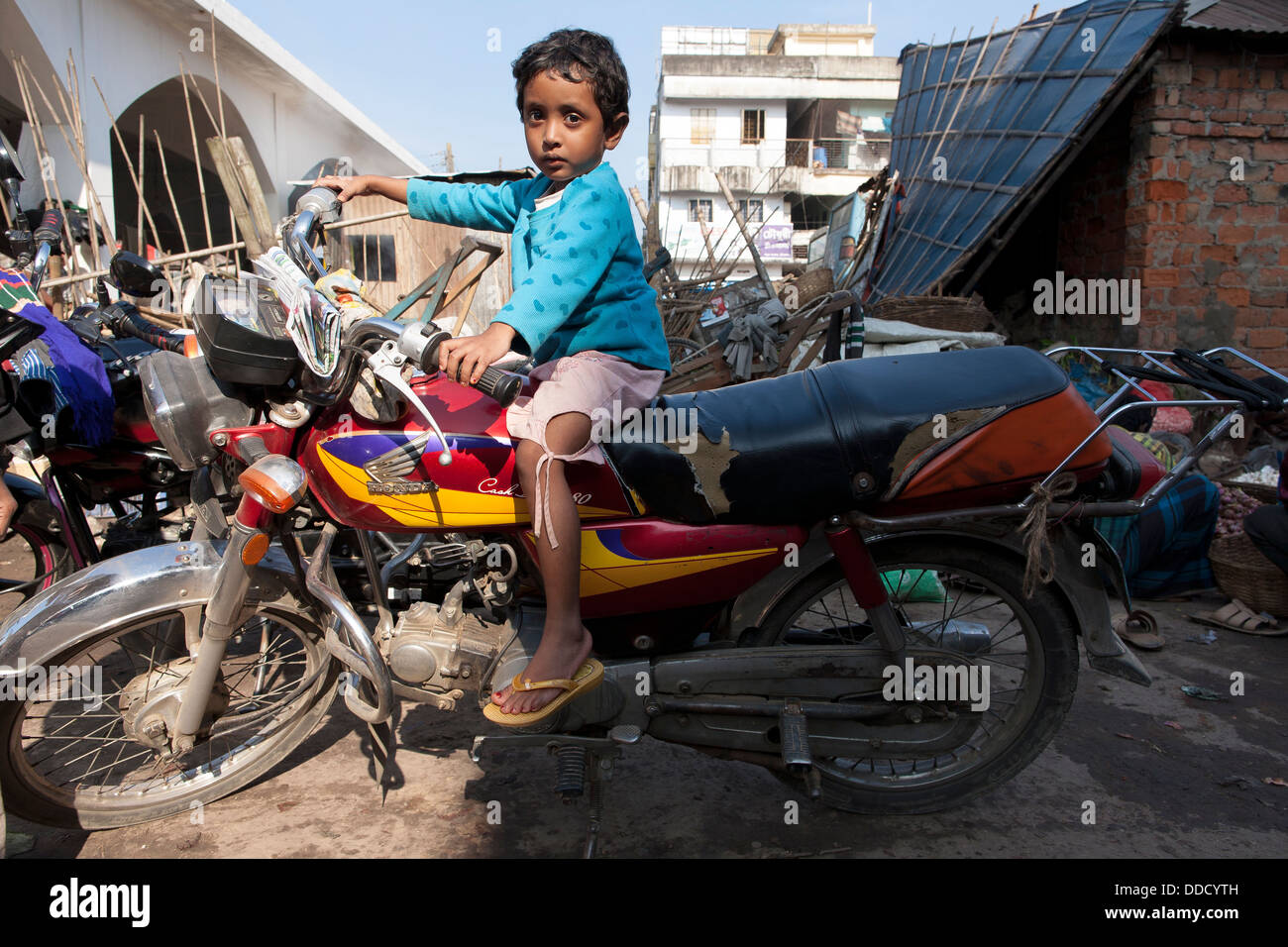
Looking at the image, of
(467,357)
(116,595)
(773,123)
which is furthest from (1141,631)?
(773,123)

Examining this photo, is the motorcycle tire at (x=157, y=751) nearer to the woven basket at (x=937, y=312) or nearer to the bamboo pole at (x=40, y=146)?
the bamboo pole at (x=40, y=146)

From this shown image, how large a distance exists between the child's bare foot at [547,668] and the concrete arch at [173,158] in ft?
19.1

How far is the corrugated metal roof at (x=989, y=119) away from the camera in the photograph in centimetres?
643

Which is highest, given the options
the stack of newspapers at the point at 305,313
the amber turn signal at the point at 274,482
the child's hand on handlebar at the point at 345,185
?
the child's hand on handlebar at the point at 345,185

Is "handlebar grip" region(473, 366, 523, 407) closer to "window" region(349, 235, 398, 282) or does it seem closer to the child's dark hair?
the child's dark hair

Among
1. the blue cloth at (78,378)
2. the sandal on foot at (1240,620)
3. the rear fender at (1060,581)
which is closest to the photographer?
the rear fender at (1060,581)

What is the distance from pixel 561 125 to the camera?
75.9 inches

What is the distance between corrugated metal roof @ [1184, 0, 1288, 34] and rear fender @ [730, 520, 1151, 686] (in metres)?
5.96

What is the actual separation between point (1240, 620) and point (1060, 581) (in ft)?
8.04

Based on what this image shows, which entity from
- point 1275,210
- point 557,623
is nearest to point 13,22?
point 557,623

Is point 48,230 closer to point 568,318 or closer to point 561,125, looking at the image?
point 561,125

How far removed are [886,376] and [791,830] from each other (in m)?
1.34

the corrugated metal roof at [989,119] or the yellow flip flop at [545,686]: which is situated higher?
the corrugated metal roof at [989,119]

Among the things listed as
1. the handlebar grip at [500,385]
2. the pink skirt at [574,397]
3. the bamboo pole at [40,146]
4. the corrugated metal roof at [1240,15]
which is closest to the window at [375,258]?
the bamboo pole at [40,146]
